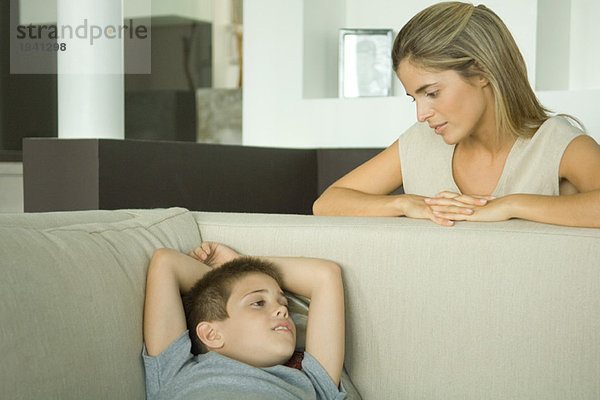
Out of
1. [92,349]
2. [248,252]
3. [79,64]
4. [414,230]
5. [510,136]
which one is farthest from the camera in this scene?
[79,64]

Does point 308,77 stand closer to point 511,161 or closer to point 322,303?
point 511,161

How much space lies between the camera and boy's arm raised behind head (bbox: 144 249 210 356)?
118 centimetres

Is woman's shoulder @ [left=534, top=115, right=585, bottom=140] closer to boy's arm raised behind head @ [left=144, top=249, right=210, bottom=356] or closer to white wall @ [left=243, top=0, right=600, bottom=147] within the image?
boy's arm raised behind head @ [left=144, top=249, right=210, bottom=356]

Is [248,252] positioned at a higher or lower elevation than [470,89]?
lower

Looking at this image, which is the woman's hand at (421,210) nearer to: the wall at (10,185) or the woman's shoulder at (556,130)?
the woman's shoulder at (556,130)

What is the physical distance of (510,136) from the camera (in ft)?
5.19

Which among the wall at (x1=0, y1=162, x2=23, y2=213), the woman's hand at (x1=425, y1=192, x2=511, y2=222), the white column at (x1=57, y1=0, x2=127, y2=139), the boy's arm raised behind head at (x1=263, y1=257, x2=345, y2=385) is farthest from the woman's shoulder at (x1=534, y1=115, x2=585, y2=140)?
the wall at (x1=0, y1=162, x2=23, y2=213)

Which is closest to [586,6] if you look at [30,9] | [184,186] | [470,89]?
[470,89]

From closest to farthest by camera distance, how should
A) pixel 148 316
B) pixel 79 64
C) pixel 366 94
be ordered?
pixel 148 316
pixel 79 64
pixel 366 94

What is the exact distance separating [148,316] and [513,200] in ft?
2.21

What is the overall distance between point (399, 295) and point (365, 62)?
163cm

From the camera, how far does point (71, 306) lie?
3.30 feet

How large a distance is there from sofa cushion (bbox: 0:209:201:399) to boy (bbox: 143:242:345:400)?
4cm

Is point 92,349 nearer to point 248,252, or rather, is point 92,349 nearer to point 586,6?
point 248,252
